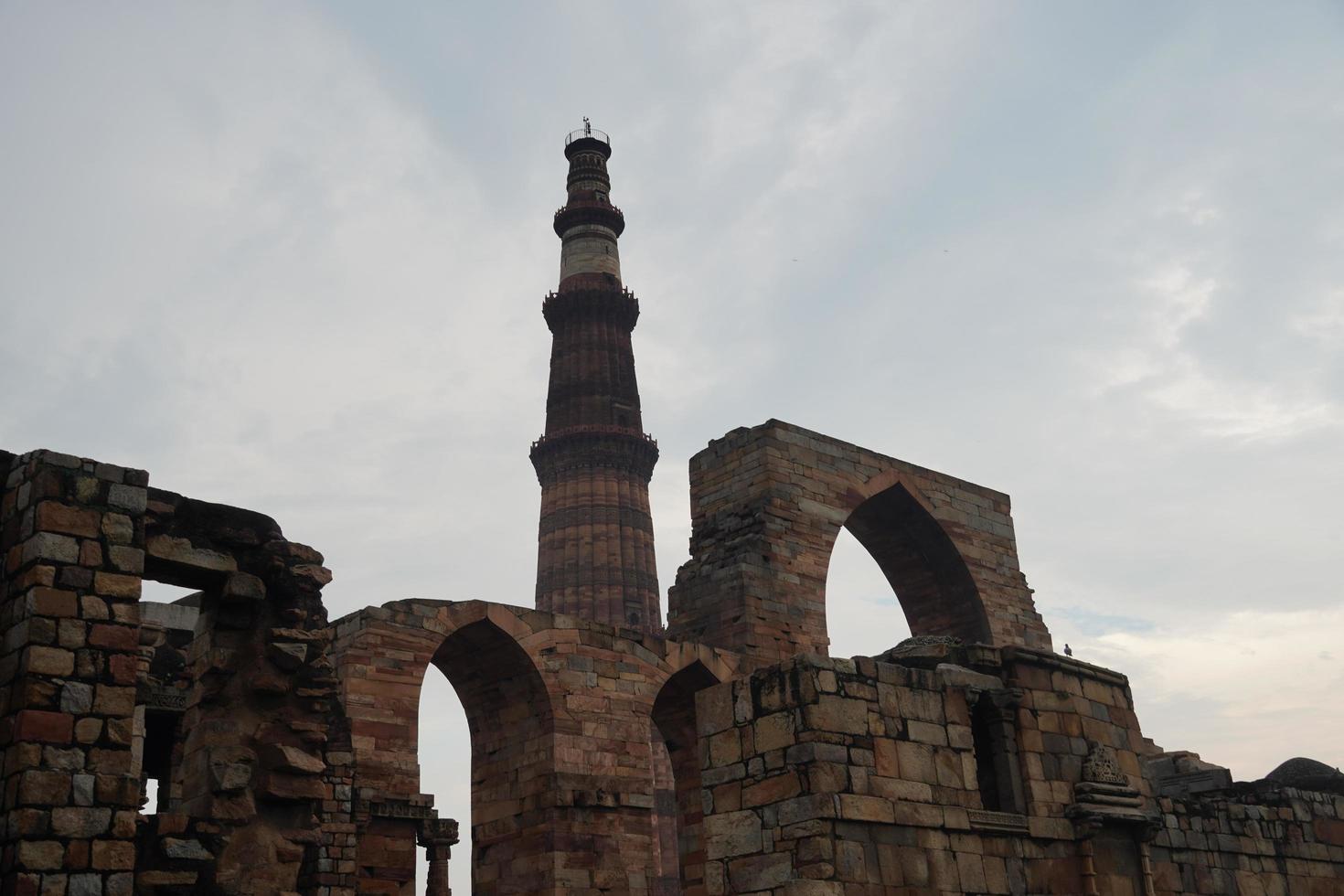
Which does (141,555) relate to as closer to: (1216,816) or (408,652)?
(408,652)

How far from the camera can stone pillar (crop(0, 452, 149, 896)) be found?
6367 mm

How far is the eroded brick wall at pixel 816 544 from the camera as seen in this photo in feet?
49.8

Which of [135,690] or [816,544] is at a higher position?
[816,544]

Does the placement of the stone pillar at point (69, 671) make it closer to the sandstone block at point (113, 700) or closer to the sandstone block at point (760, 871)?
the sandstone block at point (113, 700)

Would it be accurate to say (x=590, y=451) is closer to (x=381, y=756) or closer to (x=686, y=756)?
(x=686, y=756)

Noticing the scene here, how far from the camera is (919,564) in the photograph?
17859 mm

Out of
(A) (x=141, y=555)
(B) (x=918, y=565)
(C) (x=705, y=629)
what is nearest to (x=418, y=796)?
(C) (x=705, y=629)

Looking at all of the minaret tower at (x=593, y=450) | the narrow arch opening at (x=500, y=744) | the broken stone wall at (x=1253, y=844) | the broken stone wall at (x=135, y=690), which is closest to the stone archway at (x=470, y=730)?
the narrow arch opening at (x=500, y=744)

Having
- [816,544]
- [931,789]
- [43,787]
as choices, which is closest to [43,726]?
[43,787]

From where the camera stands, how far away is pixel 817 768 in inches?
278

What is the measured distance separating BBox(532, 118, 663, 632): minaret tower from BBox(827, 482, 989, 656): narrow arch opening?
336 inches

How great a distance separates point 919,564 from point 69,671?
1303cm

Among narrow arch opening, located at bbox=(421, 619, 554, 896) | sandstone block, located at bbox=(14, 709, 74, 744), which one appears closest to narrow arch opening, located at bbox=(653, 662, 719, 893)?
narrow arch opening, located at bbox=(421, 619, 554, 896)

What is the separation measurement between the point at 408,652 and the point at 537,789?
2.06m
